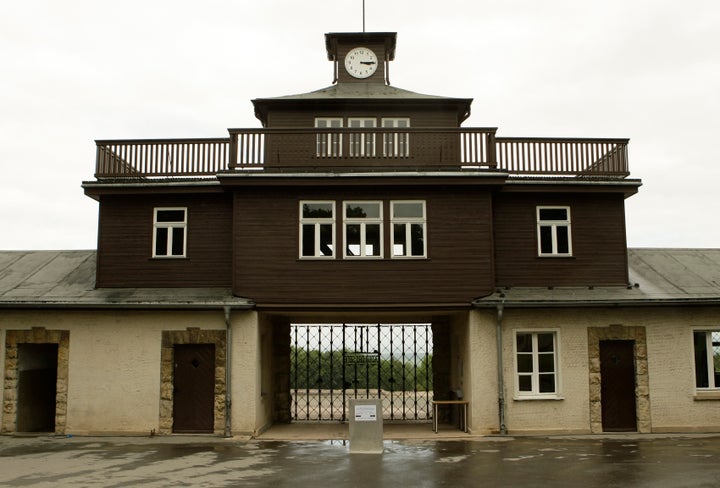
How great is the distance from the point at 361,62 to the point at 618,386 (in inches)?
477

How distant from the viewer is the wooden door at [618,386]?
54.4 ft

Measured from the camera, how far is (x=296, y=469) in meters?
12.2

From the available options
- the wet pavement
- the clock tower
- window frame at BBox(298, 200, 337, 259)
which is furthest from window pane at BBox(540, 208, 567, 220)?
the clock tower

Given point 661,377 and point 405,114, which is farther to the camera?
point 405,114

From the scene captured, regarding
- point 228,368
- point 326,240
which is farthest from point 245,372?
point 326,240

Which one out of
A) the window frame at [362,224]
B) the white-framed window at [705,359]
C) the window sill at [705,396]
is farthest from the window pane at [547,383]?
the window frame at [362,224]

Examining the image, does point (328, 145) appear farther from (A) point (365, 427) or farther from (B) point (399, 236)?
(A) point (365, 427)

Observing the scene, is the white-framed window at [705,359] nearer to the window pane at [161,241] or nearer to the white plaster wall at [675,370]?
the white plaster wall at [675,370]

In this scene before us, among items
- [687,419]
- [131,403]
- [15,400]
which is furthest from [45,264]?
[687,419]

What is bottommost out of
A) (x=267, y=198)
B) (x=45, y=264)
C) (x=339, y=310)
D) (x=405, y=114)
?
(x=339, y=310)

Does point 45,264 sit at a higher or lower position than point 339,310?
higher

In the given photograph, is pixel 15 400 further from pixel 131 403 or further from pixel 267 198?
pixel 267 198

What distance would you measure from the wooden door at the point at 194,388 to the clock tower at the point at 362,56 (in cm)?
968

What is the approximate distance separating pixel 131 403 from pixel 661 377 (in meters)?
12.6
